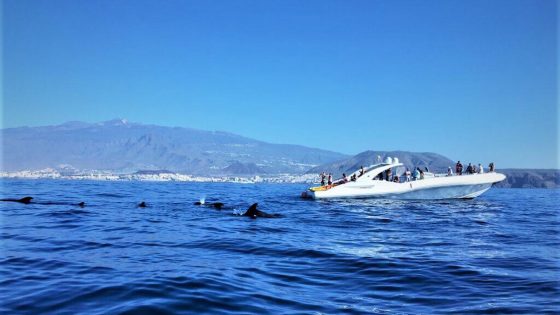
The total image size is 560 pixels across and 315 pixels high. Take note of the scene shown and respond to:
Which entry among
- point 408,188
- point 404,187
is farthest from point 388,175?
point 408,188

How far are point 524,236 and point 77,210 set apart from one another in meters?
23.5

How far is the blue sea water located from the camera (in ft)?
27.6

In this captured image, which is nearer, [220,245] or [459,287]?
[459,287]

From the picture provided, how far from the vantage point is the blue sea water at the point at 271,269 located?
8.41 meters

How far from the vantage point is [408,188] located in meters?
42.3

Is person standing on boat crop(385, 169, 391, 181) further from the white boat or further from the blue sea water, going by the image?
the blue sea water

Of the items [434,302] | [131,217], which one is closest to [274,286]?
[434,302]

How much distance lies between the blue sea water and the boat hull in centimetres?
2060

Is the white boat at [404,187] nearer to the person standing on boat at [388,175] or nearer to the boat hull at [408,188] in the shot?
the boat hull at [408,188]

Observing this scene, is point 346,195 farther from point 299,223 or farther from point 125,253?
point 125,253

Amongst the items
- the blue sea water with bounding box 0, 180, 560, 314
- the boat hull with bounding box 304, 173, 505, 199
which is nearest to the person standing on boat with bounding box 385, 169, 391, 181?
the boat hull with bounding box 304, 173, 505, 199

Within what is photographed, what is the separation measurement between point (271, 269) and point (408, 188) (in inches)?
1290

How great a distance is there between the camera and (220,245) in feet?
51.0

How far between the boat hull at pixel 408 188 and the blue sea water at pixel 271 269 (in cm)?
2060
